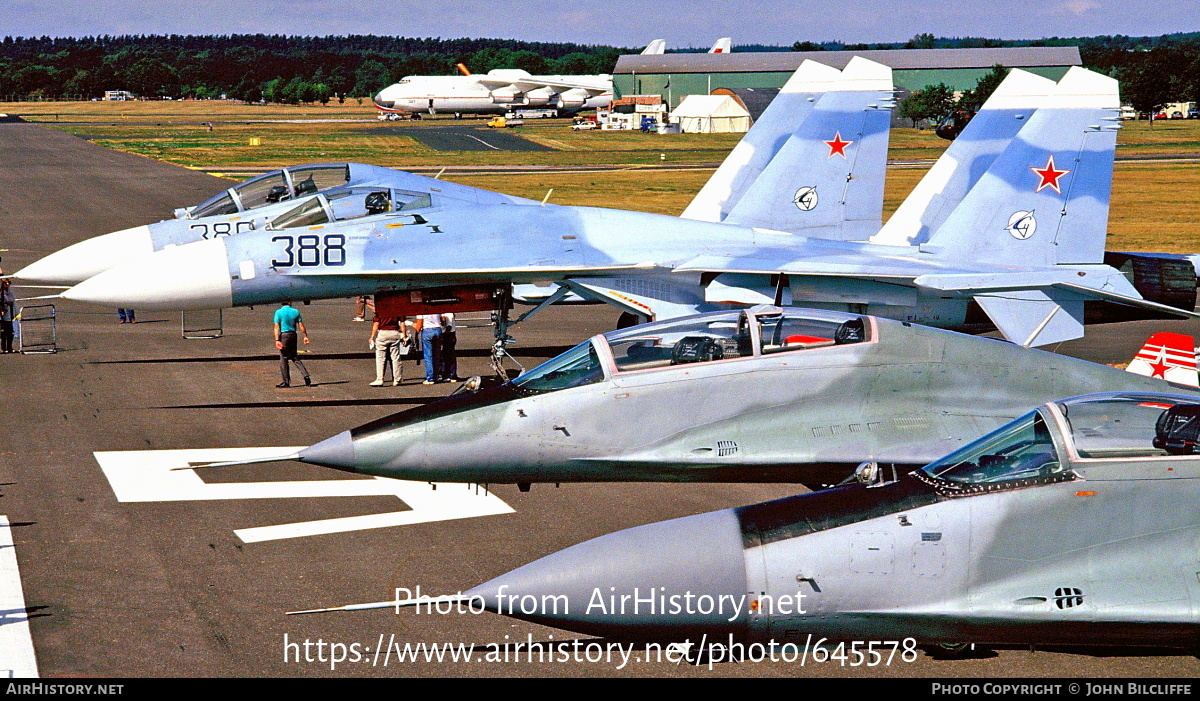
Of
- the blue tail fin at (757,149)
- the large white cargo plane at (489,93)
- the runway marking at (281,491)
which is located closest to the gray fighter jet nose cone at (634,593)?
the runway marking at (281,491)

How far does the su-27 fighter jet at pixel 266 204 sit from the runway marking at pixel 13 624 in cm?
925

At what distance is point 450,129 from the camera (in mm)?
122438

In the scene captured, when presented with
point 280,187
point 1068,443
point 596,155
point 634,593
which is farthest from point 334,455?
point 596,155

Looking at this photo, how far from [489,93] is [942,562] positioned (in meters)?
143

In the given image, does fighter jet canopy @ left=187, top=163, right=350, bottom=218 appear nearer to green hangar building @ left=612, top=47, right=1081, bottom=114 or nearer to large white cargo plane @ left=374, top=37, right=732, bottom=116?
green hangar building @ left=612, top=47, right=1081, bottom=114

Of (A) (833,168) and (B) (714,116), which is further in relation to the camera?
(B) (714,116)

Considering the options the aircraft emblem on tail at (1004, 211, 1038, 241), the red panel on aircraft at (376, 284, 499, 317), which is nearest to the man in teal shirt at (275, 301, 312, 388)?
the red panel on aircraft at (376, 284, 499, 317)

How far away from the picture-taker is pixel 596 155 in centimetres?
8969

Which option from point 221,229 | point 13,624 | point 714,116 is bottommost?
point 13,624

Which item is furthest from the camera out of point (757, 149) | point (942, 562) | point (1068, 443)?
point (757, 149)

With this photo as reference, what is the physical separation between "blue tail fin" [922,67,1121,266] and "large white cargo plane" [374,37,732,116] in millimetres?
127348

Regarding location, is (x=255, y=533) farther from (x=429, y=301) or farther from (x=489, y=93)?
(x=489, y=93)

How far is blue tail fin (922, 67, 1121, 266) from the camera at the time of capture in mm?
20281
